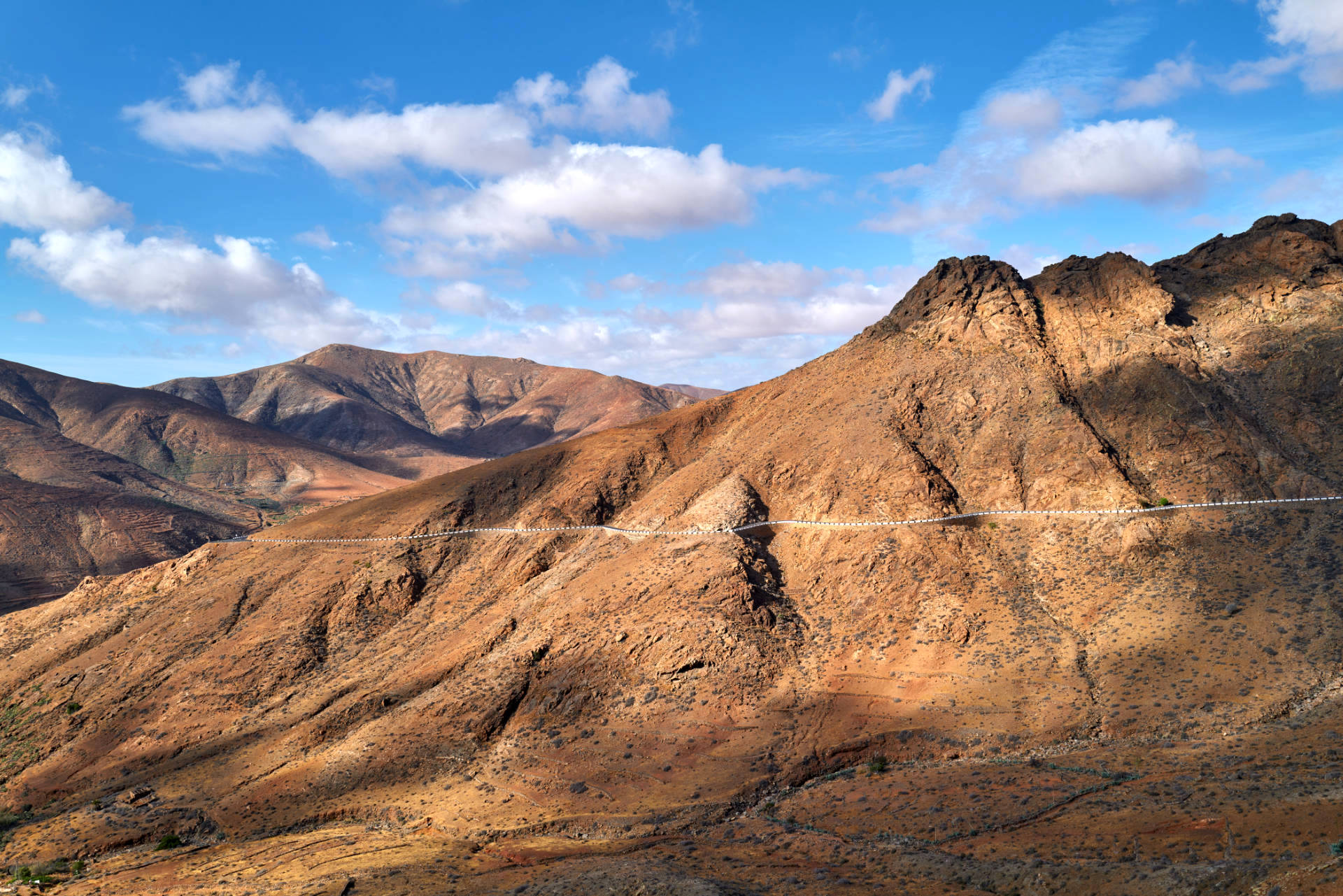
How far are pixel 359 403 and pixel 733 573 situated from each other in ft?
515

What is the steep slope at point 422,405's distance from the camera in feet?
512

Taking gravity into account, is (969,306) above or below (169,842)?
above

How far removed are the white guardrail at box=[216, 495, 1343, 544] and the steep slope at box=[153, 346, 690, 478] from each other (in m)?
99.6

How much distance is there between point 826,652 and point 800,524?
5.92m

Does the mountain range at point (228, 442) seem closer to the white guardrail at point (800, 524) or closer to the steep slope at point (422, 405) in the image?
the steep slope at point (422, 405)

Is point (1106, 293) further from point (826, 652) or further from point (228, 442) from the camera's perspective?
point (228, 442)

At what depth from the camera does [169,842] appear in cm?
2155

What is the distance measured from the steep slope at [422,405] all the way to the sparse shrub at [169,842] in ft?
373

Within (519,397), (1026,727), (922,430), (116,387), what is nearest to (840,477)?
(922,430)

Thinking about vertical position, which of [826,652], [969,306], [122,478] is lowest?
[826,652]

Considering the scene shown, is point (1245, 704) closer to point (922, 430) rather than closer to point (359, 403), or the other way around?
point (922, 430)

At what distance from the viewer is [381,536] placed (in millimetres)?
36062

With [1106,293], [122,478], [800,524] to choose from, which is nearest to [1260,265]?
[1106,293]

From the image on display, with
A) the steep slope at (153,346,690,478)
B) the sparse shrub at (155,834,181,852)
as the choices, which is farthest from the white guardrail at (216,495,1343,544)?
the steep slope at (153,346,690,478)
